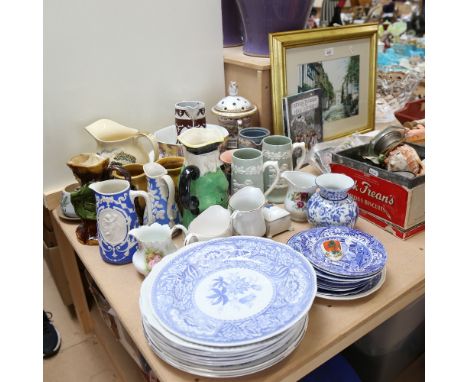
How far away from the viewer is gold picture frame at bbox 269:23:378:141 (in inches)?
46.3

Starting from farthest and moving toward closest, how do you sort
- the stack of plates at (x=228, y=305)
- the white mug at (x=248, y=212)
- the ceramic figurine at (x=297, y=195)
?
the ceramic figurine at (x=297, y=195) → the white mug at (x=248, y=212) → the stack of plates at (x=228, y=305)

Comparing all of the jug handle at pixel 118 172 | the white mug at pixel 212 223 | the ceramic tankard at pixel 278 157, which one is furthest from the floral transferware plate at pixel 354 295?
the jug handle at pixel 118 172

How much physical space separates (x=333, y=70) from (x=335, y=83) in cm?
4

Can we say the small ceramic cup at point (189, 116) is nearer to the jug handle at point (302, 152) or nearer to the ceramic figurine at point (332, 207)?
the jug handle at point (302, 152)

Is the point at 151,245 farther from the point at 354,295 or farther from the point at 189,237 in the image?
the point at 354,295

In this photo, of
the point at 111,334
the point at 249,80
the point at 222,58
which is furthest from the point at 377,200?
the point at 111,334

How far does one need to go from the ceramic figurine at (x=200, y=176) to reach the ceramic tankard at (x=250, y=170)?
6 cm

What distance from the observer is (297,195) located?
958 millimetres

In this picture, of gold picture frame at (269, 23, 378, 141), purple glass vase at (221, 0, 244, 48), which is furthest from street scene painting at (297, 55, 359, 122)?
purple glass vase at (221, 0, 244, 48)

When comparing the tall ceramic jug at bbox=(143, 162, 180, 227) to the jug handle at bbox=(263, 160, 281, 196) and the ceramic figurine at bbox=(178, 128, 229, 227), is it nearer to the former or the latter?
the ceramic figurine at bbox=(178, 128, 229, 227)

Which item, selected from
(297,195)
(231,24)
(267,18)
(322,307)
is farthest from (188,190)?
(231,24)

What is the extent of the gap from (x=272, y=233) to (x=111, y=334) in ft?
2.44

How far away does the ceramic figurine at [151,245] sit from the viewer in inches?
31.4

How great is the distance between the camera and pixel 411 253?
2.85ft
